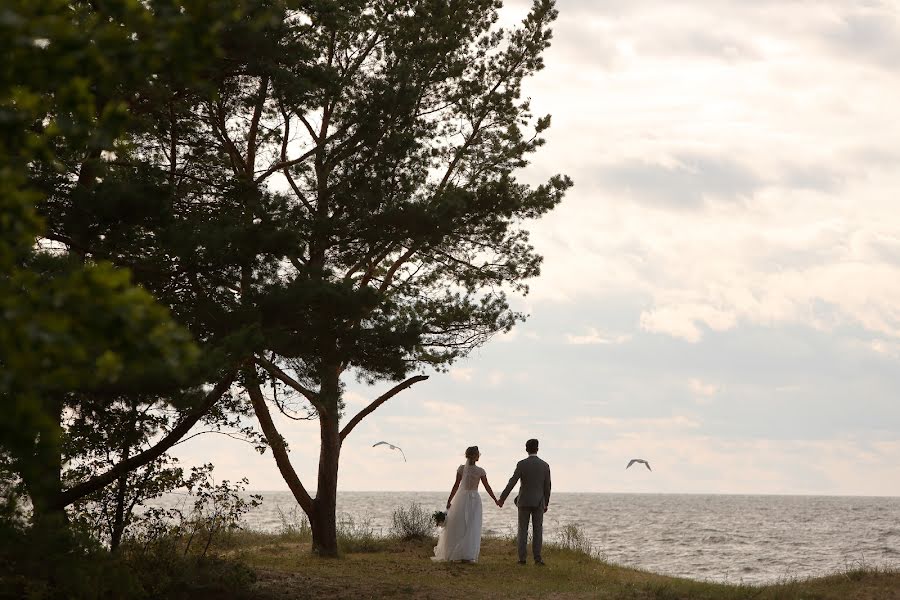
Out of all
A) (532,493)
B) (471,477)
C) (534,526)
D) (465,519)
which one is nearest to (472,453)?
(471,477)

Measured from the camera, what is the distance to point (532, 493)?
14.0 m

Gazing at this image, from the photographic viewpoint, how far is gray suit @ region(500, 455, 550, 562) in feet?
46.0

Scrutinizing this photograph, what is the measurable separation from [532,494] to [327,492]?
11.6 feet

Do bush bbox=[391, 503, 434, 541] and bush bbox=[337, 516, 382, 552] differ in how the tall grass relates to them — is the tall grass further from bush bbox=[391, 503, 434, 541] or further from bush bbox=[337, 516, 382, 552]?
bush bbox=[337, 516, 382, 552]

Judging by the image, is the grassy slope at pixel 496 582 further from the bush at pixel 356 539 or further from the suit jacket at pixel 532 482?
the bush at pixel 356 539

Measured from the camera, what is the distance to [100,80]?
3461 mm

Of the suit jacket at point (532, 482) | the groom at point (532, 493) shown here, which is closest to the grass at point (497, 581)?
the groom at point (532, 493)

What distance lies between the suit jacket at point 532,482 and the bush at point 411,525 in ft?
13.1

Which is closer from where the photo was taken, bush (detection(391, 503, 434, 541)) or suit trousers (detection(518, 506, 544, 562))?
suit trousers (detection(518, 506, 544, 562))

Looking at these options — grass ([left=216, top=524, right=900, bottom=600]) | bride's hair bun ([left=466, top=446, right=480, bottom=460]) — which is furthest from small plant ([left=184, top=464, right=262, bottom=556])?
bride's hair bun ([left=466, top=446, right=480, bottom=460])

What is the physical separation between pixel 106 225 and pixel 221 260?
3.82 ft

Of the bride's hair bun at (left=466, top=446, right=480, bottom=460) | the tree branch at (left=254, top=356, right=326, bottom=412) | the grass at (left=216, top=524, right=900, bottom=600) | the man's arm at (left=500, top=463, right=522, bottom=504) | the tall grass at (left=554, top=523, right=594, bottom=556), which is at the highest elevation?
the tree branch at (left=254, top=356, right=326, bottom=412)

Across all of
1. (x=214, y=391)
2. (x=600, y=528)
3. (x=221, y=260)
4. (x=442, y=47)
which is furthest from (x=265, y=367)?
(x=600, y=528)

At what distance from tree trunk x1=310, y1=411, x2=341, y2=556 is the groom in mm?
3059
